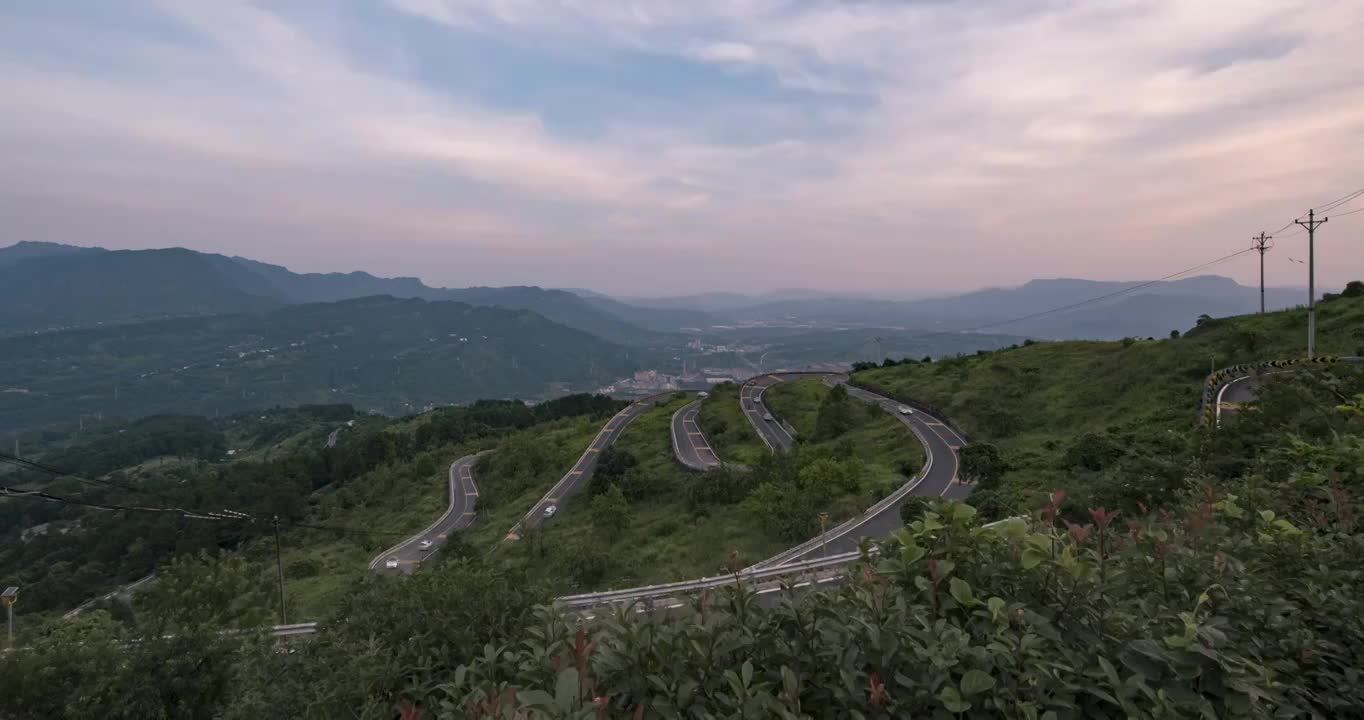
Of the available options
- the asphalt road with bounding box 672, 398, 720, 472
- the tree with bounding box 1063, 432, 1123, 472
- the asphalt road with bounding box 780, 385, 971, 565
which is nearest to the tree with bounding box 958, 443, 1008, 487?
the asphalt road with bounding box 780, 385, 971, 565

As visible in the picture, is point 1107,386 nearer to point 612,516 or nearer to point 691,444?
point 691,444

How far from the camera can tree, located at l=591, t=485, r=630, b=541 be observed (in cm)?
2998

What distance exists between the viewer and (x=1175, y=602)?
9.65 ft

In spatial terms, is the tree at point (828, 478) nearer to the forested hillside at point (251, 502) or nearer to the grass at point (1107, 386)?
the grass at point (1107, 386)

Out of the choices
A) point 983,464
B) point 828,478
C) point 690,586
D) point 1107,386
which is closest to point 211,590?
point 690,586

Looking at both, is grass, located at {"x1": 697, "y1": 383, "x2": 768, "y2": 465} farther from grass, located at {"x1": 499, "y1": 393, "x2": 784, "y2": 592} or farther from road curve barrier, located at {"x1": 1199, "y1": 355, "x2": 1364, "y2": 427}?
road curve barrier, located at {"x1": 1199, "y1": 355, "x2": 1364, "y2": 427}

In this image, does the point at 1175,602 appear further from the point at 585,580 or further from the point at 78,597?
the point at 78,597

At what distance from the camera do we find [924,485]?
27234 millimetres

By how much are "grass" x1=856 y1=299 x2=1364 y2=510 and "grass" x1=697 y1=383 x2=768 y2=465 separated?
1333cm

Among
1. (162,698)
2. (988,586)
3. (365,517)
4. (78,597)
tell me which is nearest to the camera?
(988,586)

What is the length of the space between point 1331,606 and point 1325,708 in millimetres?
675

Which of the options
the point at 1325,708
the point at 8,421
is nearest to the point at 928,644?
the point at 1325,708

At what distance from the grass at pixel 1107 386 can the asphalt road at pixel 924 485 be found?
1730 millimetres

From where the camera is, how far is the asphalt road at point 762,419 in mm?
43281
